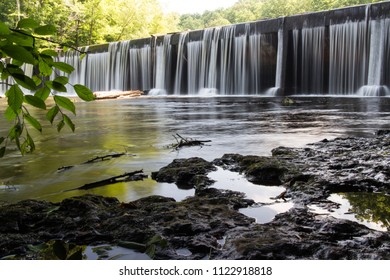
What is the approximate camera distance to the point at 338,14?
16.7 meters

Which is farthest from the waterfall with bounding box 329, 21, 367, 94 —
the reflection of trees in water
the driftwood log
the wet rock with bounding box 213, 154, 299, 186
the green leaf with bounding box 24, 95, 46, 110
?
the green leaf with bounding box 24, 95, 46, 110

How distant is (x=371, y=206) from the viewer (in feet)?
7.22

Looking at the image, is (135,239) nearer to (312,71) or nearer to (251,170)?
(251,170)

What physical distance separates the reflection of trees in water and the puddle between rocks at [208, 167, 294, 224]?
334 mm

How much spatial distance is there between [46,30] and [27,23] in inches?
2.3

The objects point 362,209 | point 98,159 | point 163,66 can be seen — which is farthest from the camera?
point 163,66

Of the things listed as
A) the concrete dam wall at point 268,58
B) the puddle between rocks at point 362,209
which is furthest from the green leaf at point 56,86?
the concrete dam wall at point 268,58

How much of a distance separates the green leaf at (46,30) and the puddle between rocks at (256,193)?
132cm

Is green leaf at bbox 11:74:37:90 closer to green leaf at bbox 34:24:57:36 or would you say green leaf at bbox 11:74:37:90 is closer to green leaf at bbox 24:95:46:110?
green leaf at bbox 24:95:46:110

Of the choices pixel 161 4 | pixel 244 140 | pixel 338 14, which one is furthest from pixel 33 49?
pixel 161 4

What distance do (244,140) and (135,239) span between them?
3359 mm

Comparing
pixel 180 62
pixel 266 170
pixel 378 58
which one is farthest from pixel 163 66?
pixel 266 170

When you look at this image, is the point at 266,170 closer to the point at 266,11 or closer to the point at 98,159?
the point at 98,159

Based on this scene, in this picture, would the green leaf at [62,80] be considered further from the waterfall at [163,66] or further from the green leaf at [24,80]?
the waterfall at [163,66]
